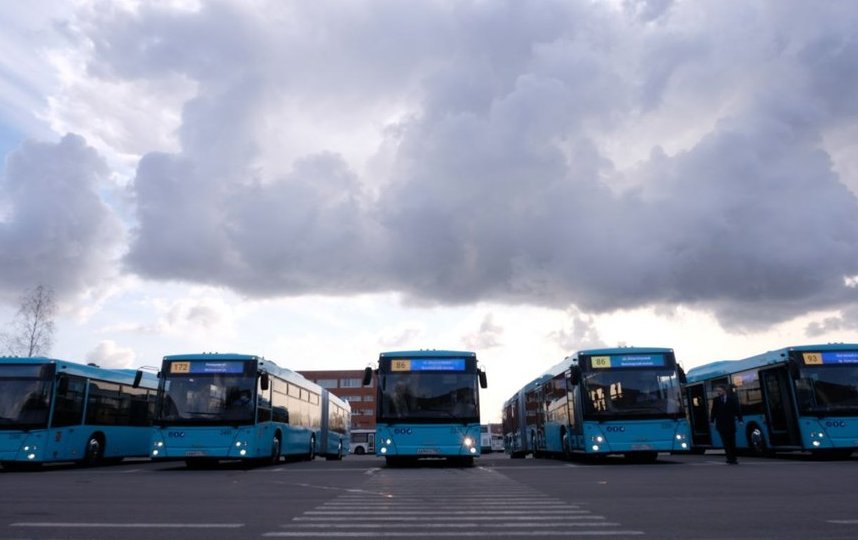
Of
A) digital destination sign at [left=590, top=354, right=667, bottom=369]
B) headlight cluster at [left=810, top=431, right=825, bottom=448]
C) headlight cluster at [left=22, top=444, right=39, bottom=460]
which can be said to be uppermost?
digital destination sign at [left=590, top=354, right=667, bottom=369]

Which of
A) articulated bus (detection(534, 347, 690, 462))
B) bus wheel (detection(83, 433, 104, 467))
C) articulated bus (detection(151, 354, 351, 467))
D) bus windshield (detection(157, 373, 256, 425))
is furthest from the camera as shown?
bus wheel (detection(83, 433, 104, 467))

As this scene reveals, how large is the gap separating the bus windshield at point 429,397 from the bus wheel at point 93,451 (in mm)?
9858

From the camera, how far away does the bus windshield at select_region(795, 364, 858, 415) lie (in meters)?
20.5

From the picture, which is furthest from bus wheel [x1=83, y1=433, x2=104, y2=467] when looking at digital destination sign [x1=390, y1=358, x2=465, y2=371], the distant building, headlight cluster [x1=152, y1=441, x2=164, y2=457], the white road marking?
the distant building

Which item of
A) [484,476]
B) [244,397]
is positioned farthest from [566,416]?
[244,397]

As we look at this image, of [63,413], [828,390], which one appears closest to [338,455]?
[63,413]

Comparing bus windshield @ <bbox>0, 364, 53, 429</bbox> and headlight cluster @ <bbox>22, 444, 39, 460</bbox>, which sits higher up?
bus windshield @ <bbox>0, 364, 53, 429</bbox>

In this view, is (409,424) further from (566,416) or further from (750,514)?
(750,514)

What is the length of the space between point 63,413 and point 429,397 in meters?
10.8

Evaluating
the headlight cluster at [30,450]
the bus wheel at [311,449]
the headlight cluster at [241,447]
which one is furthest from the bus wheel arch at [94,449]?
the bus wheel at [311,449]

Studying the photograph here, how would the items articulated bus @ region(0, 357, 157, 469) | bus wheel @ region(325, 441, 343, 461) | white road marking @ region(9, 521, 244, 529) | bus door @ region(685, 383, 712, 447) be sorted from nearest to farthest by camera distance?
white road marking @ region(9, 521, 244, 529) < articulated bus @ region(0, 357, 157, 469) < bus door @ region(685, 383, 712, 447) < bus wheel @ region(325, 441, 343, 461)

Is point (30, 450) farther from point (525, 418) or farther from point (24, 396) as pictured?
point (525, 418)

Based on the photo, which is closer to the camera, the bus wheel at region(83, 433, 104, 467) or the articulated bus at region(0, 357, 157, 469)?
the articulated bus at region(0, 357, 157, 469)

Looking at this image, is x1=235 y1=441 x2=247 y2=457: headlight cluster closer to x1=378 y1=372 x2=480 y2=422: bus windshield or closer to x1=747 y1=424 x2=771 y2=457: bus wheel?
x1=378 y1=372 x2=480 y2=422: bus windshield
